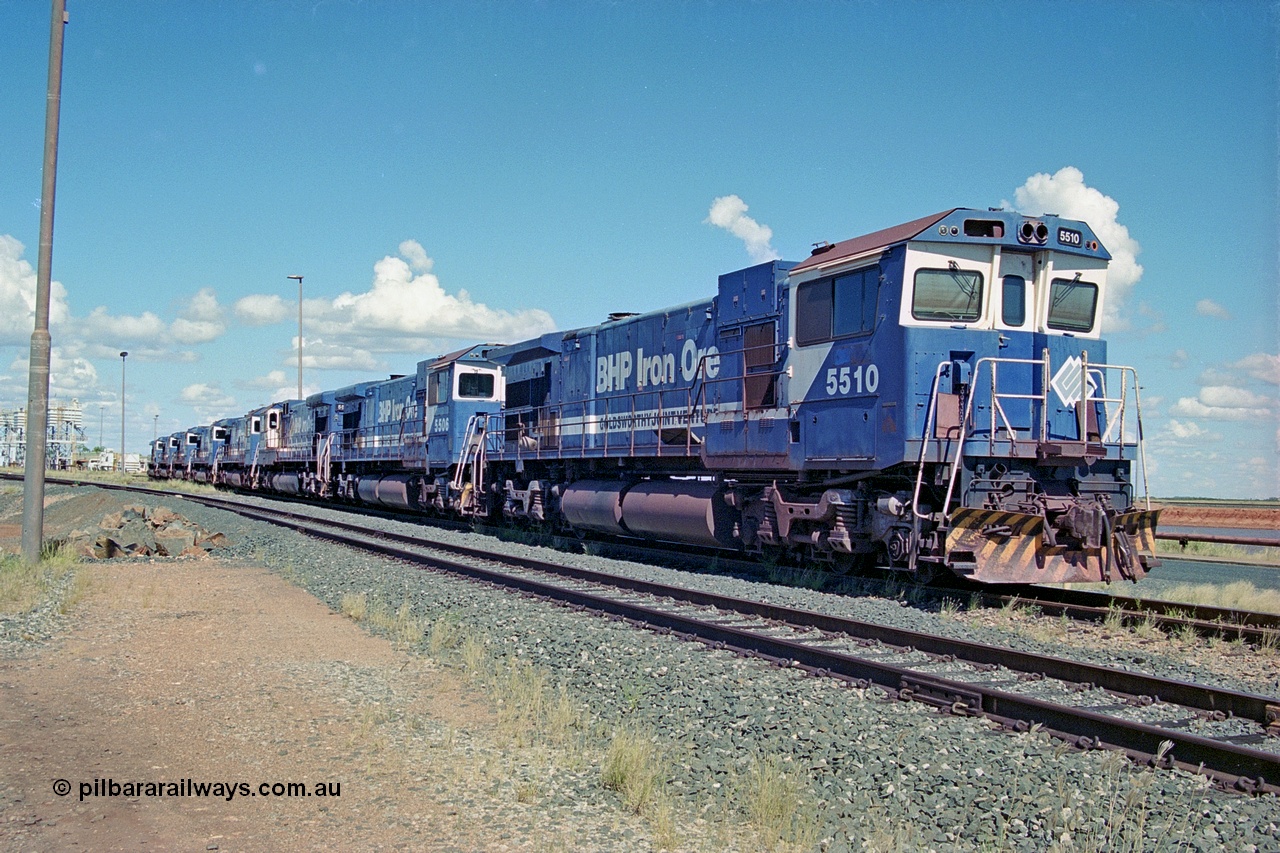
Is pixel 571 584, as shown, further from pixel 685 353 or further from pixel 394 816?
pixel 394 816

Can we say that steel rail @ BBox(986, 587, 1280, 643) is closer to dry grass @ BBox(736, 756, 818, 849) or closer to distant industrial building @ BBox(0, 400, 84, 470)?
dry grass @ BBox(736, 756, 818, 849)

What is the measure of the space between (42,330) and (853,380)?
1042cm

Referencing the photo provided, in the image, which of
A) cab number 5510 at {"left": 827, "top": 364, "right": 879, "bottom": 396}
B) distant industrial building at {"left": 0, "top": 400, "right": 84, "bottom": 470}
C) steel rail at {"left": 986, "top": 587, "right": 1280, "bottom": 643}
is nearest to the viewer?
steel rail at {"left": 986, "top": 587, "right": 1280, "bottom": 643}

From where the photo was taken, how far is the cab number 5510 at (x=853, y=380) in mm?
11695

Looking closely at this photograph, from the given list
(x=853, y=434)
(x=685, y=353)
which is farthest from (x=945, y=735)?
(x=685, y=353)

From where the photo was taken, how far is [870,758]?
568 centimetres

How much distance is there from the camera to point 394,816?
4926 mm

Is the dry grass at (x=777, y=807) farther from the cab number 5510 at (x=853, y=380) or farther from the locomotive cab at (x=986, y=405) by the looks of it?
the cab number 5510 at (x=853, y=380)

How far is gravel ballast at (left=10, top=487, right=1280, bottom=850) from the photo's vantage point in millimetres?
4688

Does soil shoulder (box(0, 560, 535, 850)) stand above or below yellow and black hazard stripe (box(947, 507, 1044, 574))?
below

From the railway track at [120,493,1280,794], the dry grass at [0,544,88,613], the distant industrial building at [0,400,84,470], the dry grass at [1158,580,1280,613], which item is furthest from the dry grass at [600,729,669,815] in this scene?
the distant industrial building at [0,400,84,470]

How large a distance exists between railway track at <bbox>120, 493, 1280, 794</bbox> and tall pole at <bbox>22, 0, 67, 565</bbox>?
23.3 ft

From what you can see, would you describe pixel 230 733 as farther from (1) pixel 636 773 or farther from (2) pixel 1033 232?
(2) pixel 1033 232

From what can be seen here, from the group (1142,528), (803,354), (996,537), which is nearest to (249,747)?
(996,537)
